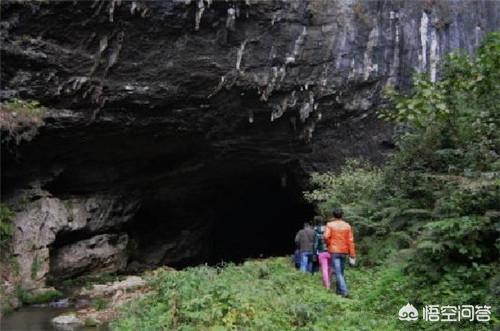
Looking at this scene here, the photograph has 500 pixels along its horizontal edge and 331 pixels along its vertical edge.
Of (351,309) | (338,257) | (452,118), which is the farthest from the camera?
(452,118)

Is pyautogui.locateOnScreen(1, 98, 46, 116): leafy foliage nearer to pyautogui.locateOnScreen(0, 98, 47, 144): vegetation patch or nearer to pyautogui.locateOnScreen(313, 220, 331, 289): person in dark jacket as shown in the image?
pyautogui.locateOnScreen(0, 98, 47, 144): vegetation patch

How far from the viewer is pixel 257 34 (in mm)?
16188

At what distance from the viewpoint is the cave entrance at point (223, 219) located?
22.9 m

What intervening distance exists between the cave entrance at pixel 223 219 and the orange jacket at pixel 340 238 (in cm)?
1239

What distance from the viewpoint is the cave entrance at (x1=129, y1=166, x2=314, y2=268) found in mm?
22906

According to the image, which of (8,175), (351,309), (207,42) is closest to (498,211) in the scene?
(351,309)

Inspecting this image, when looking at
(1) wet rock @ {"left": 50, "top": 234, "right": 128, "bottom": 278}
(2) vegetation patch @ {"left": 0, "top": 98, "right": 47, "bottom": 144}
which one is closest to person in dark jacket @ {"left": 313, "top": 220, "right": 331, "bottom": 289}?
(2) vegetation patch @ {"left": 0, "top": 98, "right": 47, "bottom": 144}

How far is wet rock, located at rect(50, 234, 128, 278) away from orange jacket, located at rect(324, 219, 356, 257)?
11.3m

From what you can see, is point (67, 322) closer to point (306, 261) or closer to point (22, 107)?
point (306, 261)

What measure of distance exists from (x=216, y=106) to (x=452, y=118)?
8573 millimetres

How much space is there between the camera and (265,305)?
7504mm

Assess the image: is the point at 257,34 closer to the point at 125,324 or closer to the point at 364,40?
the point at 364,40

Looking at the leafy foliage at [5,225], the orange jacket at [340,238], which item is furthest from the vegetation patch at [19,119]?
the orange jacket at [340,238]

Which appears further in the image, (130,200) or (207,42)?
(130,200)
